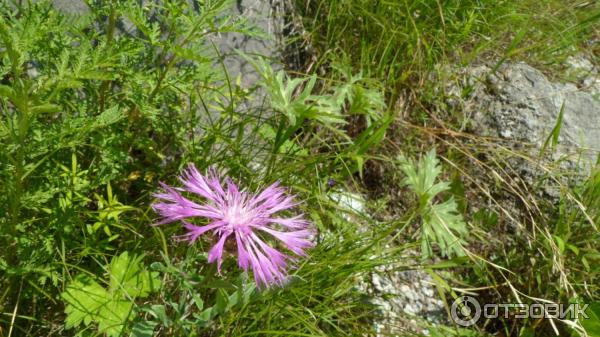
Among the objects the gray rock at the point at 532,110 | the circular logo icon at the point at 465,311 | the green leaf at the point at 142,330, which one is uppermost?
the green leaf at the point at 142,330

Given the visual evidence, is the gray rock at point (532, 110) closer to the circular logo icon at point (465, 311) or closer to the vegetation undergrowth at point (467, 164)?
the vegetation undergrowth at point (467, 164)

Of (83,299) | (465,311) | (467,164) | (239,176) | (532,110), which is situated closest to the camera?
(83,299)

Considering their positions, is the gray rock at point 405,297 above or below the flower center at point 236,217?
below

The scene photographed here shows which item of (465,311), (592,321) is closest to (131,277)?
(465,311)

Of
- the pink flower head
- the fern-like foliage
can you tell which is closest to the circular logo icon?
the fern-like foliage

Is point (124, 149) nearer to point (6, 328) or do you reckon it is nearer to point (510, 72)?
point (6, 328)

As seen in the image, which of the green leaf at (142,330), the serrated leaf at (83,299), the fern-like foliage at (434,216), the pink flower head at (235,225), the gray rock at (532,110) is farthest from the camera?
the gray rock at (532,110)

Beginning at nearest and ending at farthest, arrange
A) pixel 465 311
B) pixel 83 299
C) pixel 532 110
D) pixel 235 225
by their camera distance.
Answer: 1. pixel 235 225
2. pixel 83 299
3. pixel 465 311
4. pixel 532 110

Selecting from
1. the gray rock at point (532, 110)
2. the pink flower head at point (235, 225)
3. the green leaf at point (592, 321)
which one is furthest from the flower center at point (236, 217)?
the gray rock at point (532, 110)

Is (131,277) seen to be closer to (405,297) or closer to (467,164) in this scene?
(405,297)
